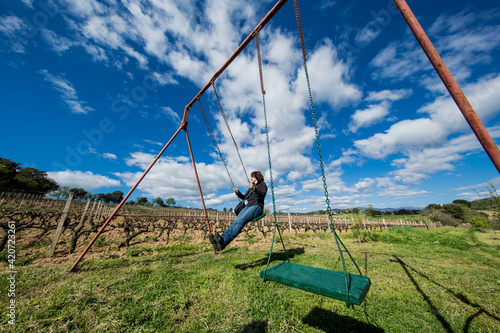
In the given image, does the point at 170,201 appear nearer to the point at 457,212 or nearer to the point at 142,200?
the point at 142,200

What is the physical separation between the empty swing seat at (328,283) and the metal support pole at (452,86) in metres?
1.81

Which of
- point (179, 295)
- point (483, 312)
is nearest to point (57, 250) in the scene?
point (179, 295)

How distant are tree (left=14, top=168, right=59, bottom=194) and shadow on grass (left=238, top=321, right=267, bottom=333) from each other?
89503 mm

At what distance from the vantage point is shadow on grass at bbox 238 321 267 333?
299cm

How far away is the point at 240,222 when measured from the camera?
187 inches

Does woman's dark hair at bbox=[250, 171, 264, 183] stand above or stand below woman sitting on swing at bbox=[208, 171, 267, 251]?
above

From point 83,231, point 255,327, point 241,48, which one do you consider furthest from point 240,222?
point 83,231

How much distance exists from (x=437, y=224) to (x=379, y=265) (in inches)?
2039

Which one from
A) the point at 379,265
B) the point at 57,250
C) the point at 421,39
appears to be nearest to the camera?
the point at 421,39

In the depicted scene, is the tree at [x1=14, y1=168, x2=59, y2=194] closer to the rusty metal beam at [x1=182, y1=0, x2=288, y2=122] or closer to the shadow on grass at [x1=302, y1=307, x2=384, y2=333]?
the rusty metal beam at [x1=182, y1=0, x2=288, y2=122]

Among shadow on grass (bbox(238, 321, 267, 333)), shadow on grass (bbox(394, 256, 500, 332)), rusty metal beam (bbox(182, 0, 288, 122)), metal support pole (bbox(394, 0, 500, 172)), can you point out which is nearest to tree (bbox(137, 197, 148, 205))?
rusty metal beam (bbox(182, 0, 288, 122))

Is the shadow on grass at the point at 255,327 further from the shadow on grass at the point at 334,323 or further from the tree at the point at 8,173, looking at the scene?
the tree at the point at 8,173

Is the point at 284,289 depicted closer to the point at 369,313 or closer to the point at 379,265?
the point at 369,313

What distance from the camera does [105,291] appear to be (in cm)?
413
